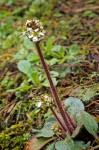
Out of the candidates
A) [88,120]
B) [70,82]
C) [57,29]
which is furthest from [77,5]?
[88,120]

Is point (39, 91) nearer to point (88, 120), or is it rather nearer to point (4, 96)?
point (4, 96)

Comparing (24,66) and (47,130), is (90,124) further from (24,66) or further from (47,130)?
(24,66)

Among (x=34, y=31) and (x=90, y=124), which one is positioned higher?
(x=34, y=31)

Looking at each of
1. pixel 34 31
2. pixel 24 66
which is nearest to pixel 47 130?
pixel 34 31

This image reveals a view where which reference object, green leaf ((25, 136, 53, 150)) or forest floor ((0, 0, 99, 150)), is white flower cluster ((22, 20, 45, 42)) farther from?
green leaf ((25, 136, 53, 150))

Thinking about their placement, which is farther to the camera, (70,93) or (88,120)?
(70,93)

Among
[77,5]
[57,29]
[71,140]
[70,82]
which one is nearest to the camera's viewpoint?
[71,140]

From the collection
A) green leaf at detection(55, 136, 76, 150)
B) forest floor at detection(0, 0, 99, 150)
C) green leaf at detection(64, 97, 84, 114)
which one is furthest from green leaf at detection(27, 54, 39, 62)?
green leaf at detection(55, 136, 76, 150)
